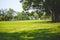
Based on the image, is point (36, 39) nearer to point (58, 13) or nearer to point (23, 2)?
point (58, 13)

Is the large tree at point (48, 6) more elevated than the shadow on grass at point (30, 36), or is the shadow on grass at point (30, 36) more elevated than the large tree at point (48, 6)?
the large tree at point (48, 6)

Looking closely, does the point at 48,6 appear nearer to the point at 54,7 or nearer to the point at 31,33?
the point at 54,7

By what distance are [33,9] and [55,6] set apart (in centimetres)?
931

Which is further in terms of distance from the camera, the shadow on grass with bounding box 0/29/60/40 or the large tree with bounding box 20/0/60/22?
the large tree with bounding box 20/0/60/22

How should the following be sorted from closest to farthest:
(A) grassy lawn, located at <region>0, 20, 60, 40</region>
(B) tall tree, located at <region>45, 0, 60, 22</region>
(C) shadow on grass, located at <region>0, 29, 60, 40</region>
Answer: (C) shadow on grass, located at <region>0, 29, 60, 40</region>, (A) grassy lawn, located at <region>0, 20, 60, 40</region>, (B) tall tree, located at <region>45, 0, 60, 22</region>

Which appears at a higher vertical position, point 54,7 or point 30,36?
point 54,7

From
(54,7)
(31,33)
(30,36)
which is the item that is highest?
(54,7)

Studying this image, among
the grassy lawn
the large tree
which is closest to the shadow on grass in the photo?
the grassy lawn

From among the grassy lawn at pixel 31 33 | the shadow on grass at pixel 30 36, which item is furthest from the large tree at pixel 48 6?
the shadow on grass at pixel 30 36

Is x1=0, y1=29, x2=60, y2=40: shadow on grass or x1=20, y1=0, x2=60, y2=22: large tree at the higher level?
x1=20, y1=0, x2=60, y2=22: large tree

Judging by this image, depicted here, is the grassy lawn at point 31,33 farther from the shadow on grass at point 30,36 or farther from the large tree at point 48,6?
the large tree at point 48,6

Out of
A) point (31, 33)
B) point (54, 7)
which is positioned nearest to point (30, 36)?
point (31, 33)

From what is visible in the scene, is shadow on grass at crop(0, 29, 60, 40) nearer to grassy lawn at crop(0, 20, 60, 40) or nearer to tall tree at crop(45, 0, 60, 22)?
grassy lawn at crop(0, 20, 60, 40)

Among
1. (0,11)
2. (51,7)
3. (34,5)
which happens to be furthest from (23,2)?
(0,11)
